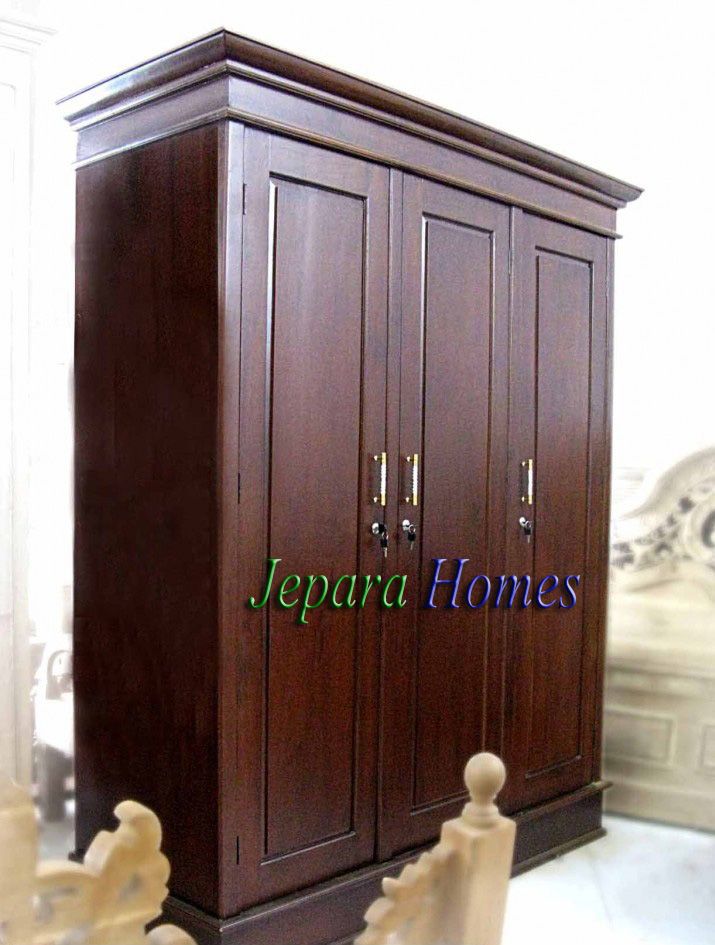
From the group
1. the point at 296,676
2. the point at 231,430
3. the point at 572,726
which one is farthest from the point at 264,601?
the point at 572,726

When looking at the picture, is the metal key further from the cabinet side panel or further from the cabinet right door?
the cabinet side panel

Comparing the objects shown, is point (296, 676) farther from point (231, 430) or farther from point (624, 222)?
point (624, 222)

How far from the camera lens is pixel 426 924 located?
993 mm

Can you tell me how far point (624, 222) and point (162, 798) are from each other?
2579 millimetres

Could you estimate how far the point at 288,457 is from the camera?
7.70 ft

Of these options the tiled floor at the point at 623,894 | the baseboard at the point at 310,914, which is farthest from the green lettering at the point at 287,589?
the tiled floor at the point at 623,894

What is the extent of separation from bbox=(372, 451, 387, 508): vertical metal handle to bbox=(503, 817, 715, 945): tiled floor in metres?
1.13

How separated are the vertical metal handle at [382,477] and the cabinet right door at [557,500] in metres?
0.53

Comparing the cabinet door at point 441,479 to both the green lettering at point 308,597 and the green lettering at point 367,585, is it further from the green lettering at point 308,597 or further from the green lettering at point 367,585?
the green lettering at point 308,597

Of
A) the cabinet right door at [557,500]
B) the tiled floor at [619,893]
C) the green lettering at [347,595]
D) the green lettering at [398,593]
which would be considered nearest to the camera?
the green lettering at [347,595]

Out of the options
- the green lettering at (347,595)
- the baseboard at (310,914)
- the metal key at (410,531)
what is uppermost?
the metal key at (410,531)

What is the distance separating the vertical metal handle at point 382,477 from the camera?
8.30ft

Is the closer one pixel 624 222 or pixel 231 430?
pixel 231 430

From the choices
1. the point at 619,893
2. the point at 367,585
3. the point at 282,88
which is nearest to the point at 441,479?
the point at 367,585
